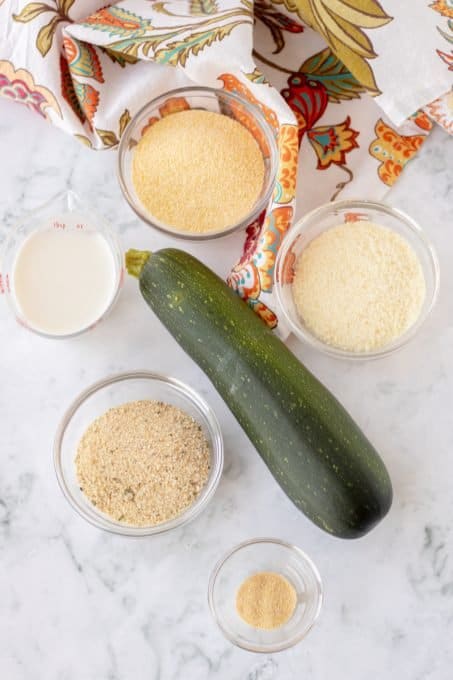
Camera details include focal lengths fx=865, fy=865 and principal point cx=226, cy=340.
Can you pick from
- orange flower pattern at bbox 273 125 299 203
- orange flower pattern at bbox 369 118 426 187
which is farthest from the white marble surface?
orange flower pattern at bbox 273 125 299 203

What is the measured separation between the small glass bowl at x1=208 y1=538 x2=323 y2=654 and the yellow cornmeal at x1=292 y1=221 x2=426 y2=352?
13.8 inches

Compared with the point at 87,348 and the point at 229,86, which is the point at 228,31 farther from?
the point at 87,348

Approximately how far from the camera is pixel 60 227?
1.41 m

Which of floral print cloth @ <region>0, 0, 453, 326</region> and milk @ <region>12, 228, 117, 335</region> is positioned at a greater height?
floral print cloth @ <region>0, 0, 453, 326</region>

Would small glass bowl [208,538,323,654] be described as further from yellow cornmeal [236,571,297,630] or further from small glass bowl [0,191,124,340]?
small glass bowl [0,191,124,340]

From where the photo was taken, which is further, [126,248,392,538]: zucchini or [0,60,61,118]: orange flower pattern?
[0,60,61,118]: orange flower pattern

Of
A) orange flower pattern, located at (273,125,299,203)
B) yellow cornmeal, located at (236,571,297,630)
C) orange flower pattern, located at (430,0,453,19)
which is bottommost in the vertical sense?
yellow cornmeal, located at (236,571,297,630)

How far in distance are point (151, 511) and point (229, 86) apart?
2.27ft

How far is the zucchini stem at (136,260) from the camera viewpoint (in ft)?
4.46

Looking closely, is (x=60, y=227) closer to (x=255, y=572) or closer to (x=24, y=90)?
(x=24, y=90)

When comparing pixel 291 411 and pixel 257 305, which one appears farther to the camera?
pixel 257 305

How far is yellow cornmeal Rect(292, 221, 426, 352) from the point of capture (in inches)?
53.2

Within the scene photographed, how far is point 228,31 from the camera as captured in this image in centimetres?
132

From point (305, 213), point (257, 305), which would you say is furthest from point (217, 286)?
point (305, 213)
